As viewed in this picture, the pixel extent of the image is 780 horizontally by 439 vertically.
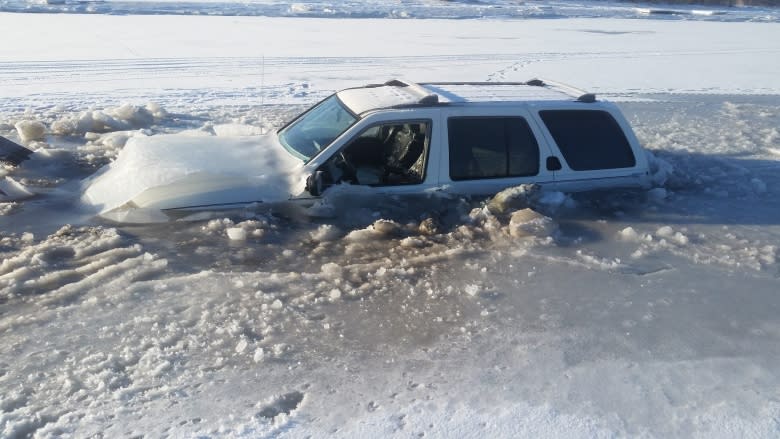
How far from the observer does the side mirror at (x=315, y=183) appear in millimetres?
6098

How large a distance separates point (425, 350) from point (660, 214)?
139 inches

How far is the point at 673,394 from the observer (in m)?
4.36

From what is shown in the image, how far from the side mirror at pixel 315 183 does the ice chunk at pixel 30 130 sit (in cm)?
481

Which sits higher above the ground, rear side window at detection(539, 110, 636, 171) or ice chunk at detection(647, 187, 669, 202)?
rear side window at detection(539, 110, 636, 171)

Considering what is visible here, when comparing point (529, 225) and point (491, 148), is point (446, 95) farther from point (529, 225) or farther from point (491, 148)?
point (529, 225)

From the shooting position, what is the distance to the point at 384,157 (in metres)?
6.50

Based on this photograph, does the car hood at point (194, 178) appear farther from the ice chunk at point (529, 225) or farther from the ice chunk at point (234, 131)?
the ice chunk at point (529, 225)

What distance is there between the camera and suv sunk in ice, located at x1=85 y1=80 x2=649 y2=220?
623 centimetres

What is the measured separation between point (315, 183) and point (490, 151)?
5.31 ft

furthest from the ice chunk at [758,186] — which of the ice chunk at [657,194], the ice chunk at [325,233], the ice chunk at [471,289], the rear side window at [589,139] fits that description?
the ice chunk at [325,233]

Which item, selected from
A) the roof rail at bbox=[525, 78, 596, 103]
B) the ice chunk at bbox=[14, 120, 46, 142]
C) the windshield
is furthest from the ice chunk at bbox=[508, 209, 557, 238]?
the ice chunk at bbox=[14, 120, 46, 142]

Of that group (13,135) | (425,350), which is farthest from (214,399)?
(13,135)

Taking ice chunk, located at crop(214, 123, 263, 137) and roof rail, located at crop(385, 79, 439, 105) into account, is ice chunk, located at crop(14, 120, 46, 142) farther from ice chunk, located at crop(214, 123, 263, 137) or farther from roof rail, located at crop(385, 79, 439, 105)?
roof rail, located at crop(385, 79, 439, 105)

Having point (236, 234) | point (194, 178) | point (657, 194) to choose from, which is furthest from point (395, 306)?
point (657, 194)
